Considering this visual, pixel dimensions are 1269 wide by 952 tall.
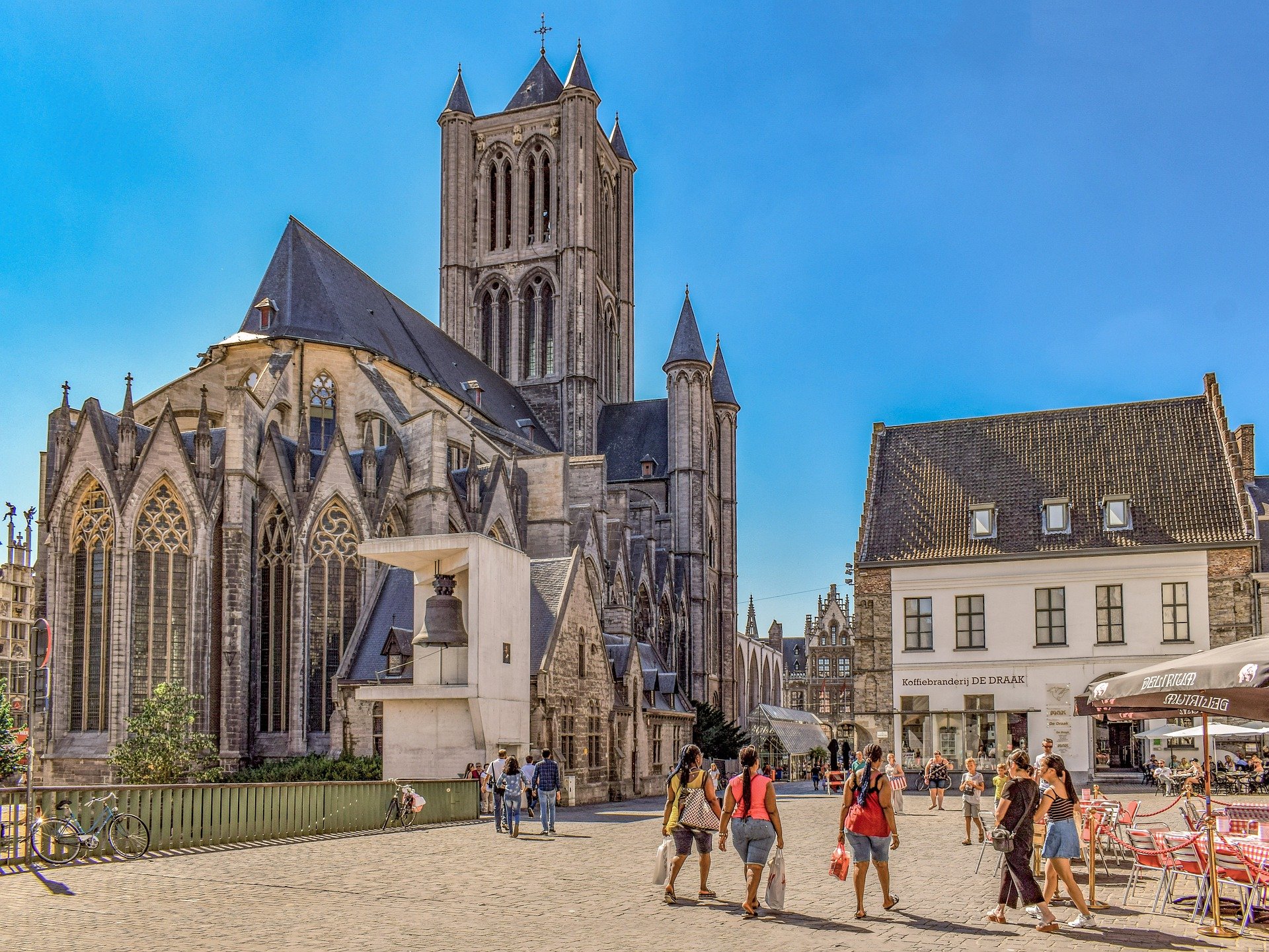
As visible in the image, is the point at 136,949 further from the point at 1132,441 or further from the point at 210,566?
the point at 1132,441

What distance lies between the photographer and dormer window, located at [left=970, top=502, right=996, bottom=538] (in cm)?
3197

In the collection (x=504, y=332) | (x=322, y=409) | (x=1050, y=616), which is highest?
(x=504, y=332)

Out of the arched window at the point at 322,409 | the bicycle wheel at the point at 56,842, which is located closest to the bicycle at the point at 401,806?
the bicycle wheel at the point at 56,842

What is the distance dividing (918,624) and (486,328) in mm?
38951

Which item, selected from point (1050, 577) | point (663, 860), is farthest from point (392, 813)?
point (1050, 577)

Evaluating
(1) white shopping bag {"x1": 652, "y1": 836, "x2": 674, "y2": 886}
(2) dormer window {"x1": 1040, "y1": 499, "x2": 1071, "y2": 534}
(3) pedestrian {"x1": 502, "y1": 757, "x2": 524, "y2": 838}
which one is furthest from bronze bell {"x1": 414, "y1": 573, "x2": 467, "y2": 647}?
(2) dormer window {"x1": 1040, "y1": 499, "x2": 1071, "y2": 534}

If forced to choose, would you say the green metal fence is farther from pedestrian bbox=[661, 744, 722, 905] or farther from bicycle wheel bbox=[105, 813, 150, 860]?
pedestrian bbox=[661, 744, 722, 905]

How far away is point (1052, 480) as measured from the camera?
32.7 metres

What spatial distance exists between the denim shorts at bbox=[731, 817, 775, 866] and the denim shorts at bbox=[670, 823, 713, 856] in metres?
0.76

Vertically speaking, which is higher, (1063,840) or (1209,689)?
(1209,689)

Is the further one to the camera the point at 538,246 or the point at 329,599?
the point at 538,246

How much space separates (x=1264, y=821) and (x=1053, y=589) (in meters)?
19.1

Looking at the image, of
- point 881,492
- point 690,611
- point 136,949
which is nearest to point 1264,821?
point 136,949

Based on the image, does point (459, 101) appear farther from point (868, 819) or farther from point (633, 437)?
point (868, 819)
